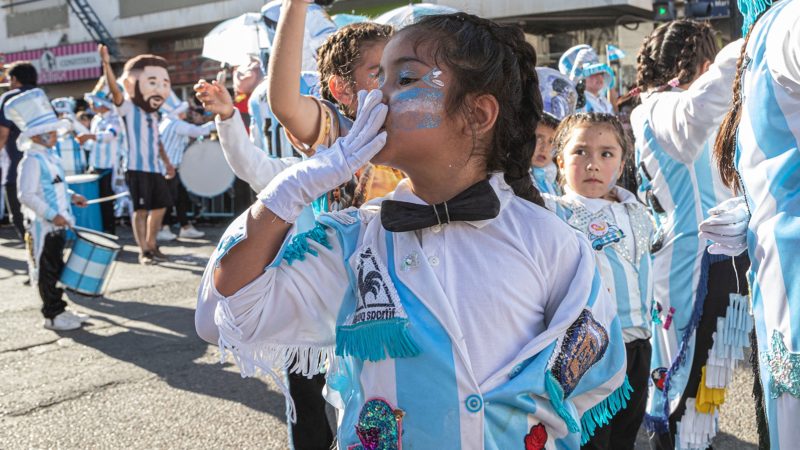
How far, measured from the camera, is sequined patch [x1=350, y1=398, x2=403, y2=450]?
5.40ft

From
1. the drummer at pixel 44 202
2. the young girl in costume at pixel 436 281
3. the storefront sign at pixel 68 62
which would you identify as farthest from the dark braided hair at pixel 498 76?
the storefront sign at pixel 68 62

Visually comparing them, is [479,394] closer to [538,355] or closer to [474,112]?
[538,355]

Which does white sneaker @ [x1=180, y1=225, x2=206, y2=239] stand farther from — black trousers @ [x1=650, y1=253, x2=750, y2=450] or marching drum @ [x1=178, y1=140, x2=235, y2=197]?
black trousers @ [x1=650, y1=253, x2=750, y2=450]

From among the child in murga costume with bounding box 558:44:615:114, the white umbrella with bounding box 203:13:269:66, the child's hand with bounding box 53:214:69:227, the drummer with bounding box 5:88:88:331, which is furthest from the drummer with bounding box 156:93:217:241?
the white umbrella with bounding box 203:13:269:66

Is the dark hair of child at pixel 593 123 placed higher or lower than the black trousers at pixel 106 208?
higher

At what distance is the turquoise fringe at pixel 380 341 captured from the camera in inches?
63.7

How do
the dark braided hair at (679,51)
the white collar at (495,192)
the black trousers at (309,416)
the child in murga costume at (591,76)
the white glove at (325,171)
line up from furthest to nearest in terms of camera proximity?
the child in murga costume at (591,76) → the dark braided hair at (679,51) → the black trousers at (309,416) → the white collar at (495,192) → the white glove at (325,171)

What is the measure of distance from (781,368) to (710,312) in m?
1.34

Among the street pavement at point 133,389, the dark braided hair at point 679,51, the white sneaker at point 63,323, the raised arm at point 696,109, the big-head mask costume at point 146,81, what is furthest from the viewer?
the big-head mask costume at point 146,81

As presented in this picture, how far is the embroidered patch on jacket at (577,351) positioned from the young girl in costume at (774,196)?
44cm

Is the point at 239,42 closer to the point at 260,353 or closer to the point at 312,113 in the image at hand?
the point at 312,113

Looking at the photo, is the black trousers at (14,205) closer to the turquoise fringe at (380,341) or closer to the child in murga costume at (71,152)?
the child in murga costume at (71,152)

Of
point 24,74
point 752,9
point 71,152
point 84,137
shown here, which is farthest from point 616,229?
point 71,152

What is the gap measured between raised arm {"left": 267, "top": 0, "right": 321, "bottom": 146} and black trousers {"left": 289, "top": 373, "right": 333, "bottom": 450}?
3.41ft
